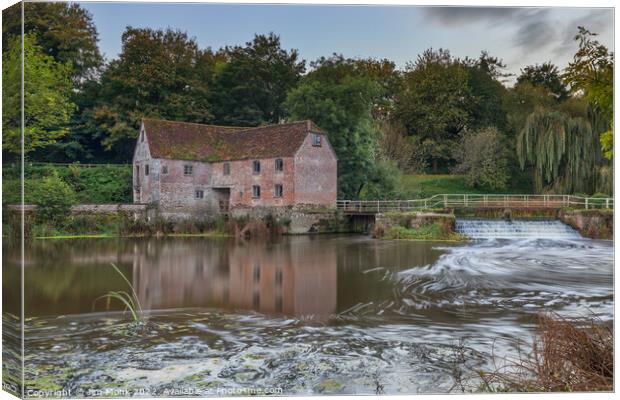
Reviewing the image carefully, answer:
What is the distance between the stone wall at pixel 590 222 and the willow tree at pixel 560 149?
1.17ft

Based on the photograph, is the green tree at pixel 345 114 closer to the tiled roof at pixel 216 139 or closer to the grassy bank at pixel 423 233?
the tiled roof at pixel 216 139

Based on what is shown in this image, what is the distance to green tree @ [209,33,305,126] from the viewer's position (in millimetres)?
6574

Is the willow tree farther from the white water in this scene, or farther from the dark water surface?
the dark water surface

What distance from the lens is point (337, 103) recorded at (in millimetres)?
8414

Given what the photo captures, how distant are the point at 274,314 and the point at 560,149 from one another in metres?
4.68

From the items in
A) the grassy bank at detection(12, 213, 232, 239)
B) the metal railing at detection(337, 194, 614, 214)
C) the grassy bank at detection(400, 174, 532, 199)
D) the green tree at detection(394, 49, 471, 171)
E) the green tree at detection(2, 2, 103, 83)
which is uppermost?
the green tree at detection(2, 2, 103, 83)

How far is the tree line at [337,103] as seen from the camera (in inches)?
237

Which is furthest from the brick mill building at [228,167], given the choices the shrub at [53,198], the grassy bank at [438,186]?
the grassy bank at [438,186]

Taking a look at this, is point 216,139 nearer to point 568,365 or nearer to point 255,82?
point 255,82

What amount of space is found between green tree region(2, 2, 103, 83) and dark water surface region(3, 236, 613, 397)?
1950 mm

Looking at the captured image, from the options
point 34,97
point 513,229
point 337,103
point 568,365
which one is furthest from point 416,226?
point 34,97

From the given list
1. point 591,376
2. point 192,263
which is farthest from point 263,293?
point 591,376

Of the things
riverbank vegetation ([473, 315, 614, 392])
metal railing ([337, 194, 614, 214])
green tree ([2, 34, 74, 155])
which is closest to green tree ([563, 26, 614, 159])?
riverbank vegetation ([473, 315, 614, 392])

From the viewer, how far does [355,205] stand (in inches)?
381
